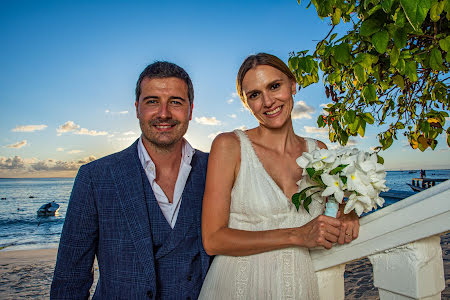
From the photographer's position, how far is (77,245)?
7.22 ft

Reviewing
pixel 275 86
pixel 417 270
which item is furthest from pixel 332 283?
pixel 275 86

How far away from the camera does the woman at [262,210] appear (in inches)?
67.6

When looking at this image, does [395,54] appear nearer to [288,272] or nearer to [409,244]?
[409,244]

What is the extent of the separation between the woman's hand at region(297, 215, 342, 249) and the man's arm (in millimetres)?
1551

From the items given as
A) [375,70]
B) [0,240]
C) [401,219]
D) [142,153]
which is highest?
[375,70]

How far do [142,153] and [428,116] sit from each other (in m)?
2.61

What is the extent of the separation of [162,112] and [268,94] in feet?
2.98

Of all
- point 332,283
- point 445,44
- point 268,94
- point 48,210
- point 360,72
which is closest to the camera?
point 332,283

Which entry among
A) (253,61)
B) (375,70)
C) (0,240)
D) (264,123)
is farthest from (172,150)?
(0,240)

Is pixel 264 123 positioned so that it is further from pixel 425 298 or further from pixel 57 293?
pixel 57 293

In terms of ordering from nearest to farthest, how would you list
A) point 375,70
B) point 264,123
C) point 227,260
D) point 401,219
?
point 401,219 → point 227,260 → point 375,70 → point 264,123

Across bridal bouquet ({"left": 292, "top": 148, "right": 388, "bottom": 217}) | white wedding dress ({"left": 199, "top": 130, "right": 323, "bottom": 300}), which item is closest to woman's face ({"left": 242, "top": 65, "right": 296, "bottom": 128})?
white wedding dress ({"left": 199, "top": 130, "right": 323, "bottom": 300})

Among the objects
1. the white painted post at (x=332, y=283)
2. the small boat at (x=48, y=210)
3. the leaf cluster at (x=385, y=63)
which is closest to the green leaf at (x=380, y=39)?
the leaf cluster at (x=385, y=63)

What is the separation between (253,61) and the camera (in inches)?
91.7
